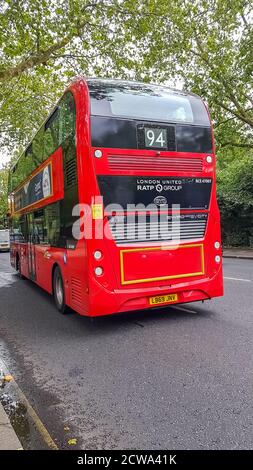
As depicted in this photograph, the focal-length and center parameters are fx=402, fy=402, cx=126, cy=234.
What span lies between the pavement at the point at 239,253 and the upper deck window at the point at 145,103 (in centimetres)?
1255

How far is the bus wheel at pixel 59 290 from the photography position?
25.1ft

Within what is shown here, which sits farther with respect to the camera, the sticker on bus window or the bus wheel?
the bus wheel

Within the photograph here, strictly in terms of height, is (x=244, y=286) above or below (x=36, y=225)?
below

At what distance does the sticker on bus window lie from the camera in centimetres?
598

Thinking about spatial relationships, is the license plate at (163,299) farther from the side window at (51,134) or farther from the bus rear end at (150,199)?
the side window at (51,134)

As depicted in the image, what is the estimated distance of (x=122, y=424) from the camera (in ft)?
11.1

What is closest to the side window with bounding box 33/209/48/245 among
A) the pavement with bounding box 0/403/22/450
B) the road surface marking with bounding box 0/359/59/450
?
the road surface marking with bounding box 0/359/59/450

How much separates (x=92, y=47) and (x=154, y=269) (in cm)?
930

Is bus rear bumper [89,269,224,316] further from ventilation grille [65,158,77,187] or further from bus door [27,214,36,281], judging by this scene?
bus door [27,214,36,281]

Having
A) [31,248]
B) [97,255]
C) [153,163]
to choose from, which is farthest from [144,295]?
[31,248]

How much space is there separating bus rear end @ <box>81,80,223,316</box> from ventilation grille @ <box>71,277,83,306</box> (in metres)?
0.46

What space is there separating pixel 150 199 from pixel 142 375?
115 inches
